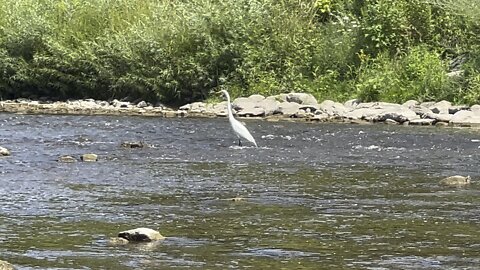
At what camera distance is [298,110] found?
31.3m

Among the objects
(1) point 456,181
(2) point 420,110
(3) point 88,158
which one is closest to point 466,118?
(2) point 420,110

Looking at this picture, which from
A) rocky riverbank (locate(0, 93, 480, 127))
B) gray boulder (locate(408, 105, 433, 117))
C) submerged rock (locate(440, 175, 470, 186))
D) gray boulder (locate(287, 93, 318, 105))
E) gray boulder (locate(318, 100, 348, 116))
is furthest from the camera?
gray boulder (locate(287, 93, 318, 105))

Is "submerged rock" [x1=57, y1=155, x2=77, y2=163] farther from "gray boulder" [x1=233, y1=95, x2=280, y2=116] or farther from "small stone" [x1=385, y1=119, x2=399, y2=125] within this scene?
"gray boulder" [x1=233, y1=95, x2=280, y2=116]

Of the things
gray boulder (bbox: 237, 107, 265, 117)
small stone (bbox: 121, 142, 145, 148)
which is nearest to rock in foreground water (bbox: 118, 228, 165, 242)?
small stone (bbox: 121, 142, 145, 148)

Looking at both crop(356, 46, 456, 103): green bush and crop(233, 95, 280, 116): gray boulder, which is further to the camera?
crop(356, 46, 456, 103): green bush

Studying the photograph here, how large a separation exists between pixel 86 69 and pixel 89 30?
1.94 metres

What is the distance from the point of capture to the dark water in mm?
9844

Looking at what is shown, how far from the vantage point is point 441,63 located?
1302 inches

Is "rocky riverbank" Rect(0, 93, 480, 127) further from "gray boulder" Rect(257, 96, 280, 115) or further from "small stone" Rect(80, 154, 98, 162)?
"small stone" Rect(80, 154, 98, 162)

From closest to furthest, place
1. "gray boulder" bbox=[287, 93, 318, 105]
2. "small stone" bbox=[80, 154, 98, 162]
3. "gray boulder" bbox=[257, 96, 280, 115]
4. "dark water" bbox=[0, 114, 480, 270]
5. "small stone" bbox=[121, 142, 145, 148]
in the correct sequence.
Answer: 1. "dark water" bbox=[0, 114, 480, 270]
2. "small stone" bbox=[80, 154, 98, 162]
3. "small stone" bbox=[121, 142, 145, 148]
4. "gray boulder" bbox=[257, 96, 280, 115]
5. "gray boulder" bbox=[287, 93, 318, 105]

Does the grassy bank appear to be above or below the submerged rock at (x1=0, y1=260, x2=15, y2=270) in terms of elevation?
above

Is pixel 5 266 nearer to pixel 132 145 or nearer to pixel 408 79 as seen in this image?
pixel 132 145

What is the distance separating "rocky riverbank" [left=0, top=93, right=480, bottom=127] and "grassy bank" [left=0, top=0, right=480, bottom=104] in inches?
48.4

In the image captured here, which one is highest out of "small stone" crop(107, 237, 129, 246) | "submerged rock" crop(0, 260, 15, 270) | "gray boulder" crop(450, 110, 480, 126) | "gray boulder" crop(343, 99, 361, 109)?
"gray boulder" crop(343, 99, 361, 109)
